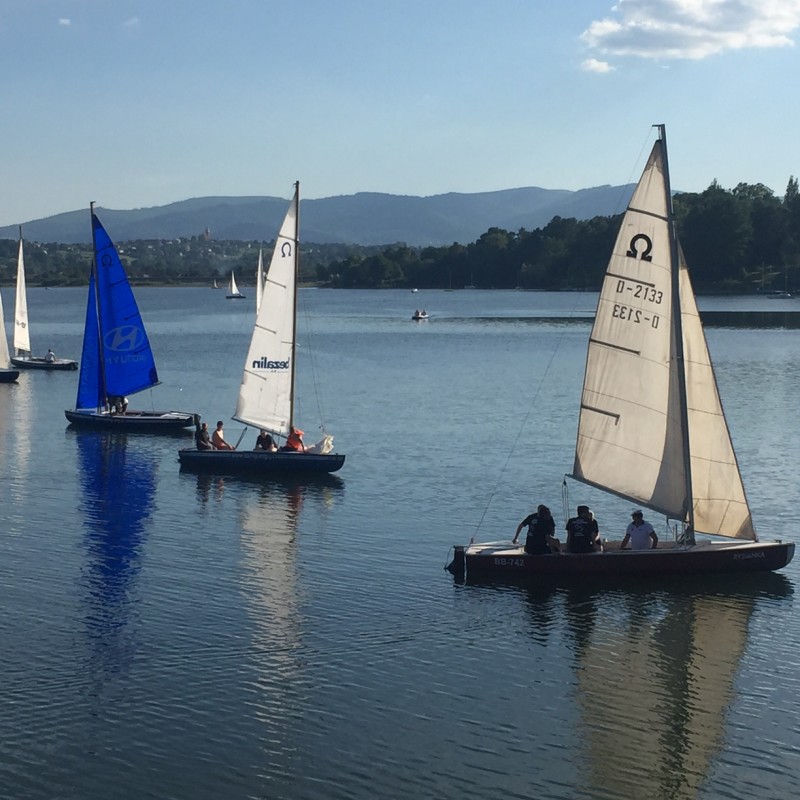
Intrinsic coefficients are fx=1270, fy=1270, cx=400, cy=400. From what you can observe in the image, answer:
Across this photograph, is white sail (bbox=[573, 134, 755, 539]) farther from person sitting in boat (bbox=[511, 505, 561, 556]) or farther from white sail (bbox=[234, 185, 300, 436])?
white sail (bbox=[234, 185, 300, 436])

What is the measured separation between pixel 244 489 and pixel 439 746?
25.1m

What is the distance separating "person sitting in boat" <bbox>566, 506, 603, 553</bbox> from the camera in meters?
34.5

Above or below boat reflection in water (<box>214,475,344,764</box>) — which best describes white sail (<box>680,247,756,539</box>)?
above

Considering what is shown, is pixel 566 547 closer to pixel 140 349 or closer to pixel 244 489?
pixel 244 489

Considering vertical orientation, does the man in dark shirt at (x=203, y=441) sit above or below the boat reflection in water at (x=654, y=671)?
above

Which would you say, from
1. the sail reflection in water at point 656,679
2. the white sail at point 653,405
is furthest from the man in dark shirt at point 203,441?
the sail reflection in water at point 656,679

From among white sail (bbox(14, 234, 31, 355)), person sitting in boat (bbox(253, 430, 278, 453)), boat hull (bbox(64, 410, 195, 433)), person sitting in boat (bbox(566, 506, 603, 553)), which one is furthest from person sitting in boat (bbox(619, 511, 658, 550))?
white sail (bbox(14, 234, 31, 355))

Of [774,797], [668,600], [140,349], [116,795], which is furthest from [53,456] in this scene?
[774,797]

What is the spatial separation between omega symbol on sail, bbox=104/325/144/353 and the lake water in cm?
737

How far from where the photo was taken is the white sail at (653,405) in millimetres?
34281

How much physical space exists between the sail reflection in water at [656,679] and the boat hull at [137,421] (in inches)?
1268

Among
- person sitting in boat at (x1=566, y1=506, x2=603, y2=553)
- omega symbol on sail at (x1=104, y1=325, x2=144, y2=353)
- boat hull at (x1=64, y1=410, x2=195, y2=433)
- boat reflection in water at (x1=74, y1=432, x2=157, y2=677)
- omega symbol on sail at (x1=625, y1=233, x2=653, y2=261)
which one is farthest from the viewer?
omega symbol on sail at (x1=104, y1=325, x2=144, y2=353)

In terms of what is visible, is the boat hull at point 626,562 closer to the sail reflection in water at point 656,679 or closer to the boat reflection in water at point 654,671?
the boat reflection in water at point 654,671

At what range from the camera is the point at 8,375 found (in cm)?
8450
